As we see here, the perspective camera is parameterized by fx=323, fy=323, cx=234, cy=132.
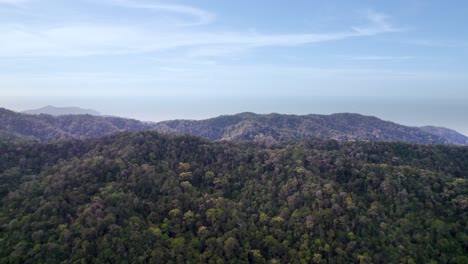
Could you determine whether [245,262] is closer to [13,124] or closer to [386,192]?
[386,192]

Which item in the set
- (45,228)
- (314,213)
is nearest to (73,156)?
(45,228)

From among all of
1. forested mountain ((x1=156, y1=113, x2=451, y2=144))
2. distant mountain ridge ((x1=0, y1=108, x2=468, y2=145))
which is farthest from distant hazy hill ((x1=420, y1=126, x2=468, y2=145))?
A: forested mountain ((x1=156, y1=113, x2=451, y2=144))

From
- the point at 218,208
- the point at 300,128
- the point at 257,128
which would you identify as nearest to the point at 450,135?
the point at 300,128

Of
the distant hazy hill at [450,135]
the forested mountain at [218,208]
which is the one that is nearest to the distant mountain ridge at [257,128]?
the distant hazy hill at [450,135]

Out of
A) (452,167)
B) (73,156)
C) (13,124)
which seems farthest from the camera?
(13,124)

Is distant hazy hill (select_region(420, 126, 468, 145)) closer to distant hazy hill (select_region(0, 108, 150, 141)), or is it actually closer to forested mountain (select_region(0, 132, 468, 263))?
forested mountain (select_region(0, 132, 468, 263))

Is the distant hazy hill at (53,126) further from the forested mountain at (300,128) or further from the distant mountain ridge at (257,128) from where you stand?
the forested mountain at (300,128)

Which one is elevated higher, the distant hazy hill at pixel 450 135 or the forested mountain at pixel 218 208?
the distant hazy hill at pixel 450 135

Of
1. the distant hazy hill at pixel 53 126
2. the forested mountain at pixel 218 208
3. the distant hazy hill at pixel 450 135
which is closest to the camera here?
the forested mountain at pixel 218 208
